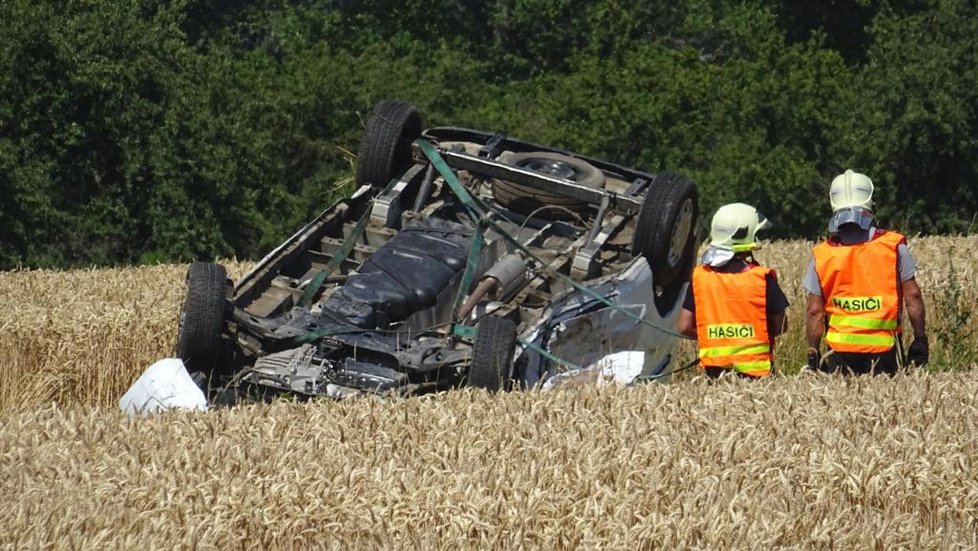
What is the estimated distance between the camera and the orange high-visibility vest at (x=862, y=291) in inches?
345

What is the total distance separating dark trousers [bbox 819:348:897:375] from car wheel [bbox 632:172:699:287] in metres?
2.00

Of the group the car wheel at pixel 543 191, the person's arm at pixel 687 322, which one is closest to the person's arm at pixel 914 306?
the person's arm at pixel 687 322

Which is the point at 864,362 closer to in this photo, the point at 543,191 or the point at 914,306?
the point at 914,306

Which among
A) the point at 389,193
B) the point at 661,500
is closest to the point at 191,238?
the point at 389,193

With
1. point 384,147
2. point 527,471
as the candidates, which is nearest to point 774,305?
point 527,471

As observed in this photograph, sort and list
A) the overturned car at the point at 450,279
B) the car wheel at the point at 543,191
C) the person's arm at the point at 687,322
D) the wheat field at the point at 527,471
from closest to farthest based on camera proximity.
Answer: the wheat field at the point at 527,471
the person's arm at the point at 687,322
the overturned car at the point at 450,279
the car wheel at the point at 543,191

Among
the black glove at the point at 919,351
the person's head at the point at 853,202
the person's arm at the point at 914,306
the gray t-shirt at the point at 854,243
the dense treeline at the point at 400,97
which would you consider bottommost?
the black glove at the point at 919,351

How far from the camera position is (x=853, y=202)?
8766 mm

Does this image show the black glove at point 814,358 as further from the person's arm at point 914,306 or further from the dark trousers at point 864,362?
the person's arm at point 914,306

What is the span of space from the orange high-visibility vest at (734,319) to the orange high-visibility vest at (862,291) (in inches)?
14.4

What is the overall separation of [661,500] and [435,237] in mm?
4396

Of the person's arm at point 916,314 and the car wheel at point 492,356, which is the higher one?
the person's arm at point 916,314

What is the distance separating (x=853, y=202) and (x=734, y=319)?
2.93ft

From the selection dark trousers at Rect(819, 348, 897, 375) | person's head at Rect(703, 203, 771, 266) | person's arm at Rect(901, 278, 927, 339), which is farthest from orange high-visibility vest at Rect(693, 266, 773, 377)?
person's arm at Rect(901, 278, 927, 339)
